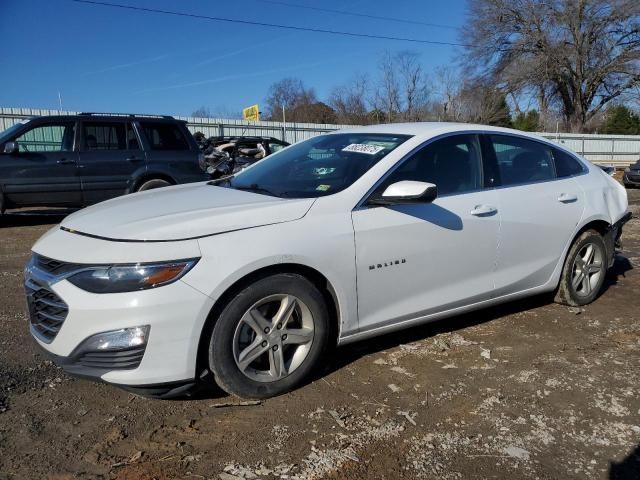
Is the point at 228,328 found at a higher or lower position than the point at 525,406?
higher

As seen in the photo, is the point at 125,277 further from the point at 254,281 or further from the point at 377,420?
the point at 377,420

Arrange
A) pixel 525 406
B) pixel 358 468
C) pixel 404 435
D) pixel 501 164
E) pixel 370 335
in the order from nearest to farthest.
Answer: pixel 358 468 → pixel 404 435 → pixel 525 406 → pixel 370 335 → pixel 501 164

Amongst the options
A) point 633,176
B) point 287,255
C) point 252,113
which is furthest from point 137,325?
point 252,113

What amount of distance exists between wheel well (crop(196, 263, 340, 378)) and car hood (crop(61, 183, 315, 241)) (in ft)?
0.86

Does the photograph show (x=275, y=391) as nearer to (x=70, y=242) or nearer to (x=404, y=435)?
(x=404, y=435)

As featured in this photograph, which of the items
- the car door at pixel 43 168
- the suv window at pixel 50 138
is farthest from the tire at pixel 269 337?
the suv window at pixel 50 138

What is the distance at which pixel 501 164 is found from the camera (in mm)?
4129

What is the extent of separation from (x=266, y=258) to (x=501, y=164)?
2.16 m

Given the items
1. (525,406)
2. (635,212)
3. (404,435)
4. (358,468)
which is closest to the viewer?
(358,468)

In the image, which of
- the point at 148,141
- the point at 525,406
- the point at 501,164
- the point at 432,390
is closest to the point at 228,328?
the point at 432,390

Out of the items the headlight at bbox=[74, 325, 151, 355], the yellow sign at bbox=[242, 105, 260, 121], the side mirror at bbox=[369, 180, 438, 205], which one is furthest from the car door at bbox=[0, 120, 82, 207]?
the yellow sign at bbox=[242, 105, 260, 121]

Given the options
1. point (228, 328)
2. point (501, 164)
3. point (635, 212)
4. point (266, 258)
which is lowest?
point (635, 212)

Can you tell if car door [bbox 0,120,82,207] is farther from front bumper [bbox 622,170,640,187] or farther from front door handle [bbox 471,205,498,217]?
front bumper [bbox 622,170,640,187]

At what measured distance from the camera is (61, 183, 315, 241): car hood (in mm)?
2818
